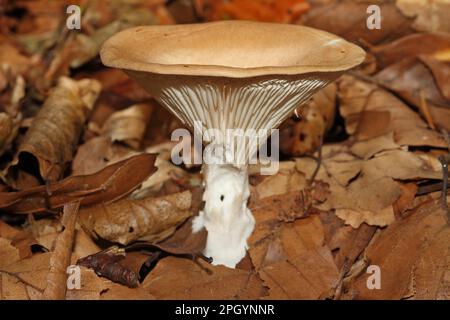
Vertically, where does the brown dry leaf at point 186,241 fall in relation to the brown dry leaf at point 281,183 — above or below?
below

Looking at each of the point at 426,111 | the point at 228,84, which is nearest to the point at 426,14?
the point at 426,111

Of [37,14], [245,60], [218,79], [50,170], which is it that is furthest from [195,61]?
[37,14]

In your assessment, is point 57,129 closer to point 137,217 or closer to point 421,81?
point 137,217

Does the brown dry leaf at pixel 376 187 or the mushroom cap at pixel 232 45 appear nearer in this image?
the mushroom cap at pixel 232 45

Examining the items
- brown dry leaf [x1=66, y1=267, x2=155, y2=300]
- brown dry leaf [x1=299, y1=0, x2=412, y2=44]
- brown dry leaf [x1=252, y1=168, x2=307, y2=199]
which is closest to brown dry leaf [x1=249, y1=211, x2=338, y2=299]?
brown dry leaf [x1=252, y1=168, x2=307, y2=199]

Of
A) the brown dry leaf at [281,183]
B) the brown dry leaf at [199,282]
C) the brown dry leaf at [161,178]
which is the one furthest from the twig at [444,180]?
the brown dry leaf at [161,178]

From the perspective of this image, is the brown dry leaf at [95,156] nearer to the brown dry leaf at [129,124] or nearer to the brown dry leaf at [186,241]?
the brown dry leaf at [129,124]

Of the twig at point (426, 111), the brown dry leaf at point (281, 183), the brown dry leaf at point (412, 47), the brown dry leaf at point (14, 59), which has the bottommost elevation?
the brown dry leaf at point (281, 183)
